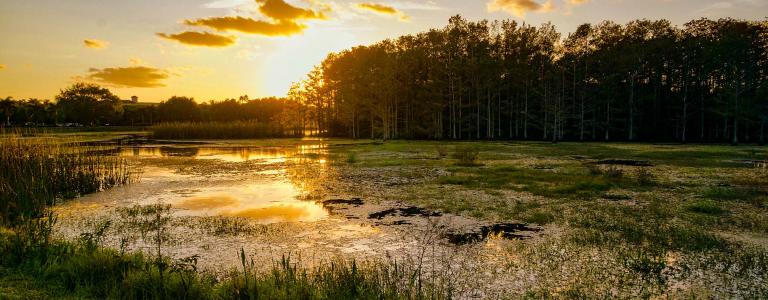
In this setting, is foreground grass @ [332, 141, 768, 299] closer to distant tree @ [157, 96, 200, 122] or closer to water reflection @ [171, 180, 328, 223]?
water reflection @ [171, 180, 328, 223]

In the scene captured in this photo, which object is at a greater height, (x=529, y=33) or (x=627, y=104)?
(x=529, y=33)

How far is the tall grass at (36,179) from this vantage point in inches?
485

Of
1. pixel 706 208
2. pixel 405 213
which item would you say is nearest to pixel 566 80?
pixel 706 208

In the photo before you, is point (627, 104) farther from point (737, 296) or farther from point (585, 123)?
point (737, 296)

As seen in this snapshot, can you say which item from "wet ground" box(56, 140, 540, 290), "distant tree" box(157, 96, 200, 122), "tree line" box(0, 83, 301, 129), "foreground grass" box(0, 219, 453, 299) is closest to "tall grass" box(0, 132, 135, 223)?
"wet ground" box(56, 140, 540, 290)

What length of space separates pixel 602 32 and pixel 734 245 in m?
64.8

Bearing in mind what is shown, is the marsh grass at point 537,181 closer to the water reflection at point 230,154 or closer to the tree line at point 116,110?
the water reflection at point 230,154

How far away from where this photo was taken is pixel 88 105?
11412 cm

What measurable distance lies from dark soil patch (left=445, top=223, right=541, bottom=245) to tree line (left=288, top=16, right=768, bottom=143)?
165ft

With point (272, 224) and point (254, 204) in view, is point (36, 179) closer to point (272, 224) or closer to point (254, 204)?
point (254, 204)

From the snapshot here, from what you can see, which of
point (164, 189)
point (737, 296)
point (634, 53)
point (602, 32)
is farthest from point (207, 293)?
point (602, 32)

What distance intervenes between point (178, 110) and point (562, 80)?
320 ft

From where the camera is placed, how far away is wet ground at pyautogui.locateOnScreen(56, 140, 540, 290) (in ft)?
31.5

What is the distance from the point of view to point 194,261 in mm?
8688
